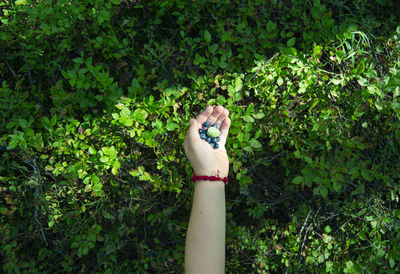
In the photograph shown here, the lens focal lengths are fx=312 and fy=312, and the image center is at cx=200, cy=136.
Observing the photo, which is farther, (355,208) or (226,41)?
(226,41)

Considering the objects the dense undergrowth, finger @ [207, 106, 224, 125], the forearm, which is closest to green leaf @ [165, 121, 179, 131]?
the dense undergrowth

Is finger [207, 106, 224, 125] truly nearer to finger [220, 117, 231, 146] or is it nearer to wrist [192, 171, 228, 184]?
finger [220, 117, 231, 146]

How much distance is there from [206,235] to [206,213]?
0.39 feet

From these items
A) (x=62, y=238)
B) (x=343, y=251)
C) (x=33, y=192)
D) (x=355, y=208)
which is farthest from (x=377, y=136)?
(x=33, y=192)

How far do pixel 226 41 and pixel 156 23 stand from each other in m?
0.64

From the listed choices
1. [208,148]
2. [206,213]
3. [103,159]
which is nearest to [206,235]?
[206,213]

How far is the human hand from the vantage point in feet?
6.46

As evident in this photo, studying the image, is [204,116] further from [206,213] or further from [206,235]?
[206,235]

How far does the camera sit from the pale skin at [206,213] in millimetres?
1700

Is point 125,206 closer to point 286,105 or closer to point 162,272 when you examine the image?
point 162,272

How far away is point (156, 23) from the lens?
2.77 m

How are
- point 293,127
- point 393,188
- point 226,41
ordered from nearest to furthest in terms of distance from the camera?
point 293,127, point 393,188, point 226,41

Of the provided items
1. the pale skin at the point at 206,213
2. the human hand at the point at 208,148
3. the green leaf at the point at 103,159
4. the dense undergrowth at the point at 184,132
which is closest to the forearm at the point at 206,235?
the pale skin at the point at 206,213

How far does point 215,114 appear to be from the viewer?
2.23 m
